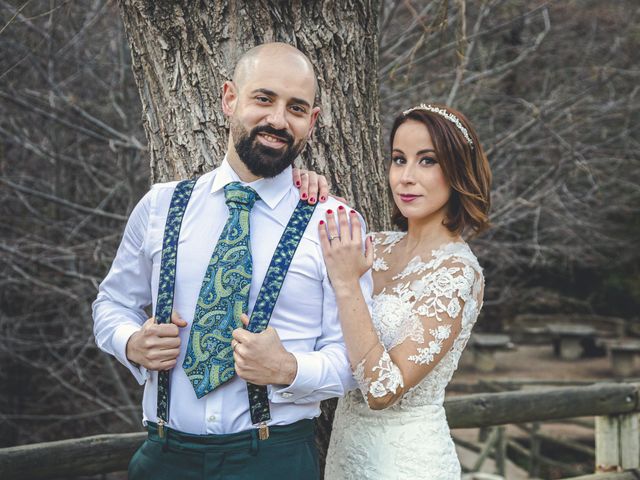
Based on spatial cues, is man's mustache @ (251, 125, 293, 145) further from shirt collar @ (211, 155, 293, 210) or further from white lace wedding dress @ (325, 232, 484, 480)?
white lace wedding dress @ (325, 232, 484, 480)

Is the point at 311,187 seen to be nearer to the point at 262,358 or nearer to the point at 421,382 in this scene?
the point at 262,358

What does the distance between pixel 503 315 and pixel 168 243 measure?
11.7 metres

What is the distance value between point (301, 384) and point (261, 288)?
28cm

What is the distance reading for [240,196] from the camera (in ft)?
7.18

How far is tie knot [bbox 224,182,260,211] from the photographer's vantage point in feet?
7.17

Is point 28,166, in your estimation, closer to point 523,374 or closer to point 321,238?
point 321,238

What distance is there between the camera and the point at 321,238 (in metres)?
2.20

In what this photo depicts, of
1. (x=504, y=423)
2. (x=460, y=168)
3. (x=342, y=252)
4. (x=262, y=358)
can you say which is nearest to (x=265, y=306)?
(x=262, y=358)

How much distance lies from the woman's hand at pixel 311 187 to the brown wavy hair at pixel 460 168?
1.41 ft

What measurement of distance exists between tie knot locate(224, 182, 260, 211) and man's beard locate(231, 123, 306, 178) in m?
0.06

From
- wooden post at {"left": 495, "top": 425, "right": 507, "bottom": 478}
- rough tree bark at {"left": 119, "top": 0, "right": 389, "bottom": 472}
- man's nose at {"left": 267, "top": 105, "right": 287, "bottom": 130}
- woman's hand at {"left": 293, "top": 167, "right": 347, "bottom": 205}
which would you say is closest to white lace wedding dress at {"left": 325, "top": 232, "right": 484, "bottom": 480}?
rough tree bark at {"left": 119, "top": 0, "right": 389, "bottom": 472}

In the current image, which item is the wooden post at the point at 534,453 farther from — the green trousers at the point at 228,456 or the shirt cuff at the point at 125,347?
the shirt cuff at the point at 125,347

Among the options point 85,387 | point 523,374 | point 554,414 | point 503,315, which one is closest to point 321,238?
point 554,414

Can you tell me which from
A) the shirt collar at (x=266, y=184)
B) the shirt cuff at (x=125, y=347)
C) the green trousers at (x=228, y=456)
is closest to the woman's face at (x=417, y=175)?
the shirt collar at (x=266, y=184)
